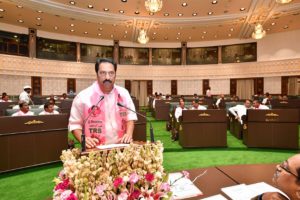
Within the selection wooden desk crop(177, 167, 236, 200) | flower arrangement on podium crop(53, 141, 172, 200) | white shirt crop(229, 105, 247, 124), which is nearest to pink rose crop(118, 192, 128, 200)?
flower arrangement on podium crop(53, 141, 172, 200)

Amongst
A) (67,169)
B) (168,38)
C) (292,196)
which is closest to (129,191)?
(67,169)

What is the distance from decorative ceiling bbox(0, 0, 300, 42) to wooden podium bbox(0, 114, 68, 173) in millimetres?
8961

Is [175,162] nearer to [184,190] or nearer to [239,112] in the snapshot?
[239,112]

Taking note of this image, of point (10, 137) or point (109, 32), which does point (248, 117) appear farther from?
point (109, 32)

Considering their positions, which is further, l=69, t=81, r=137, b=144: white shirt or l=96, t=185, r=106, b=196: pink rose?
l=69, t=81, r=137, b=144: white shirt

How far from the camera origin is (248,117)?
19.3 ft

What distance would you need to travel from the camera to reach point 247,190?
1.53 m

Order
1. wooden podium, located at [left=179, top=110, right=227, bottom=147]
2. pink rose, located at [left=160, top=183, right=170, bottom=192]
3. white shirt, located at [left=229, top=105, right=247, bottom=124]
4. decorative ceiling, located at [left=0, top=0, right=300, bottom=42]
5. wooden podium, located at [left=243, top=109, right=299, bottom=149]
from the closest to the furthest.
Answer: pink rose, located at [left=160, top=183, right=170, bottom=192]
wooden podium, located at [left=243, top=109, right=299, bottom=149]
wooden podium, located at [left=179, top=110, right=227, bottom=147]
white shirt, located at [left=229, top=105, right=247, bottom=124]
decorative ceiling, located at [left=0, top=0, right=300, bottom=42]

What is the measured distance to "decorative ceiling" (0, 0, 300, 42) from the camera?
12.1 meters

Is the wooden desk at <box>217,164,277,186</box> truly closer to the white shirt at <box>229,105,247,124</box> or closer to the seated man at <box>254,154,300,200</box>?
the seated man at <box>254,154,300,200</box>

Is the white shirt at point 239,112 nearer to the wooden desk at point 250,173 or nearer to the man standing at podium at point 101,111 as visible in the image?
the wooden desk at point 250,173

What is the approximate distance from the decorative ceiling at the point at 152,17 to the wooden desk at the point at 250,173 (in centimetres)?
1141

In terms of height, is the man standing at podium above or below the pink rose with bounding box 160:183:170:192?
above

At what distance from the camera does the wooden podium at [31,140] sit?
4176mm
